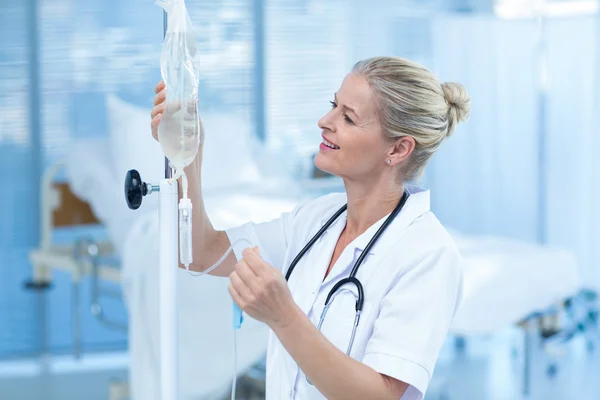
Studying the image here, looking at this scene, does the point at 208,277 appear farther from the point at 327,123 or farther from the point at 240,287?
the point at 240,287

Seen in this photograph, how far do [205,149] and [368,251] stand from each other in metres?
1.91

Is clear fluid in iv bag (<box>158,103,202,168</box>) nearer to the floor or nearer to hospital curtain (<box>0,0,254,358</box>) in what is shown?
the floor

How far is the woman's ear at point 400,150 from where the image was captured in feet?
5.20

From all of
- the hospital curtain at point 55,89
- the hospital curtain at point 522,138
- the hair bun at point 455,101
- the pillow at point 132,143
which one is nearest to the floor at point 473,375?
the hospital curtain at point 55,89

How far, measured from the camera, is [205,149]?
3.37m

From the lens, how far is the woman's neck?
5.34 ft

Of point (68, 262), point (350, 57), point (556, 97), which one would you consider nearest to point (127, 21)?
point (350, 57)

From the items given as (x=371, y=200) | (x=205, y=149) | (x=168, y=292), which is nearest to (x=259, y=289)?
(x=168, y=292)

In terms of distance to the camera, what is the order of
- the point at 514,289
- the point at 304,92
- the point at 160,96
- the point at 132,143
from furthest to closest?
the point at 304,92
the point at 132,143
the point at 514,289
the point at 160,96

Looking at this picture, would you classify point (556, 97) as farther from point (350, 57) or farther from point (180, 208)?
point (180, 208)

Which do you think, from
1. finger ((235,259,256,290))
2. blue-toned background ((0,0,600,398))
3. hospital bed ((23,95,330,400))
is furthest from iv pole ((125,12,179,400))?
blue-toned background ((0,0,600,398))

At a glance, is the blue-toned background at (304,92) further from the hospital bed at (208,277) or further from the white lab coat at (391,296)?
the white lab coat at (391,296)

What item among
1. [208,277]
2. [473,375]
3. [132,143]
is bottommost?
[473,375]

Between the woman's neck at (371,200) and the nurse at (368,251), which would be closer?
the nurse at (368,251)
